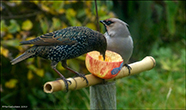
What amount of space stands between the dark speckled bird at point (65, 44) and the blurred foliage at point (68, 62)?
83cm

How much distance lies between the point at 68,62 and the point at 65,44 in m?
1.17

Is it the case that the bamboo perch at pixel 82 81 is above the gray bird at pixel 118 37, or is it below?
below

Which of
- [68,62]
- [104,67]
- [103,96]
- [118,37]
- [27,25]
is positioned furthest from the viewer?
[68,62]

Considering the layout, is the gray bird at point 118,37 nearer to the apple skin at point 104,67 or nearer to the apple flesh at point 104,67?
the apple flesh at point 104,67

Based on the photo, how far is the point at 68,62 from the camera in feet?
11.5

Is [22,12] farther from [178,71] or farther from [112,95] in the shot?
[178,71]

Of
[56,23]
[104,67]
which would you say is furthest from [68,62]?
[104,67]

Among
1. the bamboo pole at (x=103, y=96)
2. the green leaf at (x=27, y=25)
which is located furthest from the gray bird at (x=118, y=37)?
the green leaf at (x=27, y=25)

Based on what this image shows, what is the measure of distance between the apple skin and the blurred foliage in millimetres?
1032

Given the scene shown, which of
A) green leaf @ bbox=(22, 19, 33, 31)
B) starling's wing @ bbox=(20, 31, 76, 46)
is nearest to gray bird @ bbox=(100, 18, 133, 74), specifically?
starling's wing @ bbox=(20, 31, 76, 46)

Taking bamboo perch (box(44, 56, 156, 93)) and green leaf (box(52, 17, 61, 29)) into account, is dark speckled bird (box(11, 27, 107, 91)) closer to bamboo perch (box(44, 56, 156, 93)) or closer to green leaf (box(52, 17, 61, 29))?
bamboo perch (box(44, 56, 156, 93))

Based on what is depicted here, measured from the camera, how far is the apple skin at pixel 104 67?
2.30 metres

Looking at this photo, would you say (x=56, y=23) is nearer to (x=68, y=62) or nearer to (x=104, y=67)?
(x=68, y=62)

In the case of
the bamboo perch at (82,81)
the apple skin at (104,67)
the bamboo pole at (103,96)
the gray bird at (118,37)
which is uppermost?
the gray bird at (118,37)
